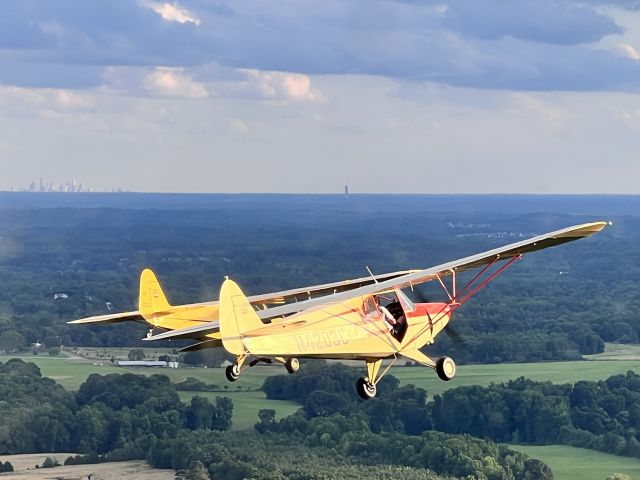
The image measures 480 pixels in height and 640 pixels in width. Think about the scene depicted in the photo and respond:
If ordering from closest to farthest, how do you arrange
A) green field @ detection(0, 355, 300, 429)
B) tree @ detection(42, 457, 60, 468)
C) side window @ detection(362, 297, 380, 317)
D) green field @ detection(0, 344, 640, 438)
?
side window @ detection(362, 297, 380, 317) → tree @ detection(42, 457, 60, 468) → green field @ detection(0, 355, 300, 429) → green field @ detection(0, 344, 640, 438)

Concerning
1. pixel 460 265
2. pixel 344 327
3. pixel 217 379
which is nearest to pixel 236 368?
pixel 344 327

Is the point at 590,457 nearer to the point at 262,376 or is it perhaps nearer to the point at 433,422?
the point at 433,422

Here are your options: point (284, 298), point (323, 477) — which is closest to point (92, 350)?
point (323, 477)

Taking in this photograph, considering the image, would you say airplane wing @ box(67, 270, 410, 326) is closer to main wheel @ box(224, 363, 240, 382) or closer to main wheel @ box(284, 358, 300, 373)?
main wheel @ box(284, 358, 300, 373)

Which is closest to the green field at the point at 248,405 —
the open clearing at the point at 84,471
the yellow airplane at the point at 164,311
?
the open clearing at the point at 84,471

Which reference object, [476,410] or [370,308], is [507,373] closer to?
[476,410]

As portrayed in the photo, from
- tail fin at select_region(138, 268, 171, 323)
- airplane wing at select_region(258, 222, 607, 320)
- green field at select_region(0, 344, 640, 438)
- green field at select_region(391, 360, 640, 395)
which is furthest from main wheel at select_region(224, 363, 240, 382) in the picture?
green field at select_region(391, 360, 640, 395)
